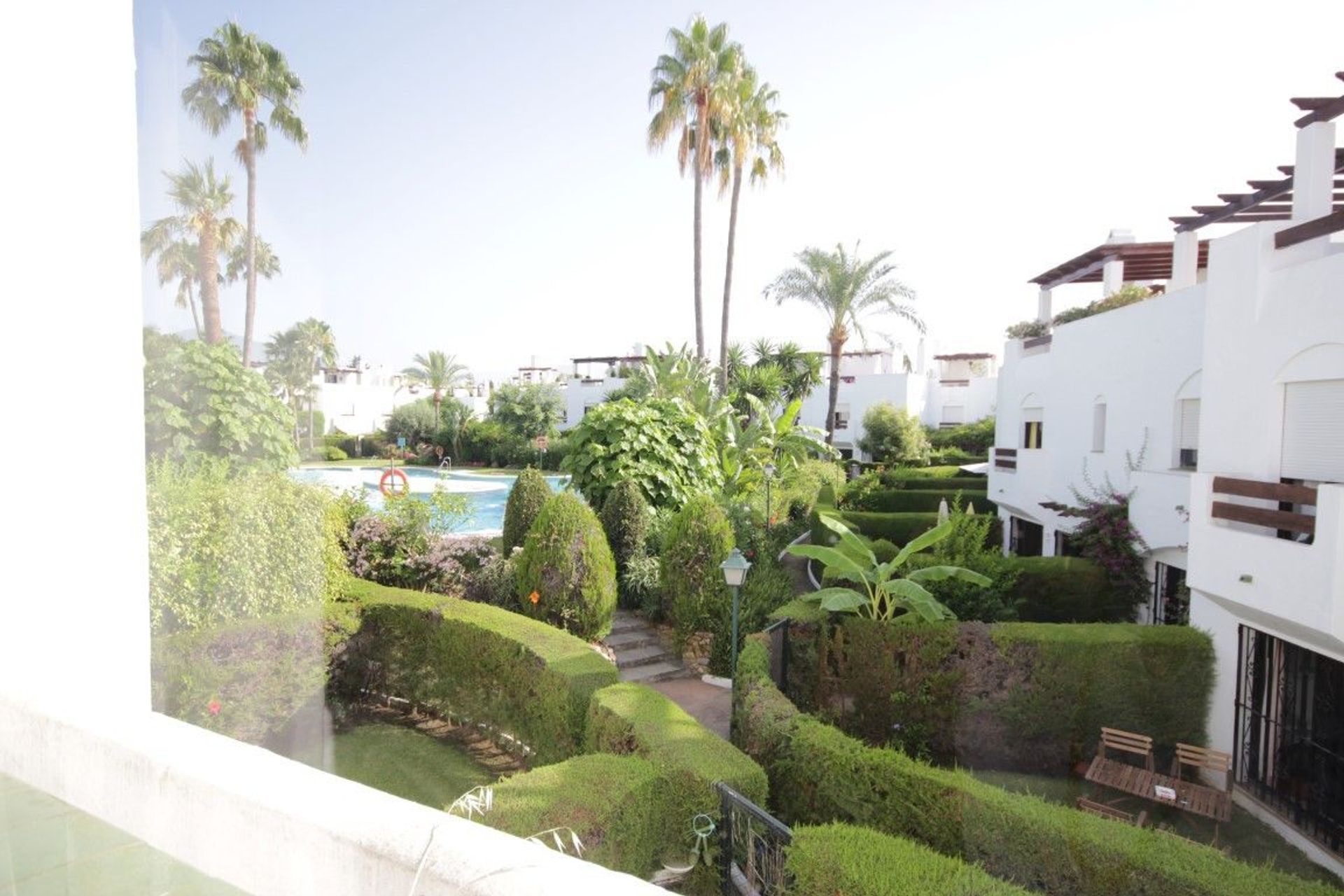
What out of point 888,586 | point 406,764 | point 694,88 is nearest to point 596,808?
point 406,764

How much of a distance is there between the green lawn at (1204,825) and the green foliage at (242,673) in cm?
563

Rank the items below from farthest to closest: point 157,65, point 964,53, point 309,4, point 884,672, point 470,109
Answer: point 884,672
point 964,53
point 470,109
point 309,4
point 157,65

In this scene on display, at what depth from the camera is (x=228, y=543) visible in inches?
193

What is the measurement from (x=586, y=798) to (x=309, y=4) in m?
4.78

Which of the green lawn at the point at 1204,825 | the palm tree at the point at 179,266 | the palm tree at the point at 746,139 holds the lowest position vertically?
the green lawn at the point at 1204,825

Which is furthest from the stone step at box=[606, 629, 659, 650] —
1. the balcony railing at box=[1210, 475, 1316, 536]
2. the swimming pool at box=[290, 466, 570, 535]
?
the balcony railing at box=[1210, 475, 1316, 536]

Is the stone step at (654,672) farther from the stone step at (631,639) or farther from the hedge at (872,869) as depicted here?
the hedge at (872,869)

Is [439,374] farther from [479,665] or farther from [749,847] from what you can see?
[749,847]

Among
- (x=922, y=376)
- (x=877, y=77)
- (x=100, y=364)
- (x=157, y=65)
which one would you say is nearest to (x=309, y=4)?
(x=157, y=65)

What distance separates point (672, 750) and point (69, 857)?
4.00 m

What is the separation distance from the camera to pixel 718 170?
18.7 m

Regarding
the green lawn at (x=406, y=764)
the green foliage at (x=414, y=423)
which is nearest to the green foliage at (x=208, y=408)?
the green lawn at (x=406, y=764)

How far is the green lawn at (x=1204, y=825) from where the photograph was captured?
245 inches

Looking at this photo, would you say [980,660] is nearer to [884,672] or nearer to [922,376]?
[884,672]
